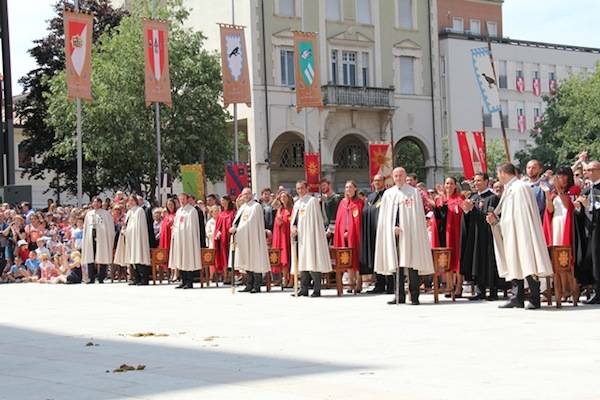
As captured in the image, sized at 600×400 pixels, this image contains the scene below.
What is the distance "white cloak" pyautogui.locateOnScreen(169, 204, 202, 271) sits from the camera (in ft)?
71.0

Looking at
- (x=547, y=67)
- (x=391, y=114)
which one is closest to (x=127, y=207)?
(x=391, y=114)

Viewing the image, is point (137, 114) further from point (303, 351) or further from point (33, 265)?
point (303, 351)

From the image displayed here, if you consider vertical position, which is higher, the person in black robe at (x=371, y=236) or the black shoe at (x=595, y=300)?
the person in black robe at (x=371, y=236)

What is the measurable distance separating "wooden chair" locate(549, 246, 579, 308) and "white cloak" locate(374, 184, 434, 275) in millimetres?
2023

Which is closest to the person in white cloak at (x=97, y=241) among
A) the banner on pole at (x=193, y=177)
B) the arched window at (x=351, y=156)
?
the banner on pole at (x=193, y=177)

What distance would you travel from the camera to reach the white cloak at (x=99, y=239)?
2517 centimetres

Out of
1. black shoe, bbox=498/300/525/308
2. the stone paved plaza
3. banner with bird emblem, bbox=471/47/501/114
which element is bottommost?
the stone paved plaza

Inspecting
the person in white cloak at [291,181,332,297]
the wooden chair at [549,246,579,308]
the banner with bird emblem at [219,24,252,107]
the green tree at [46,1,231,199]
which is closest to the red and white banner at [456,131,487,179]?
the banner with bird emblem at [219,24,252,107]

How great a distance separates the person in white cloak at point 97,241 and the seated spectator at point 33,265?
1.74 metres

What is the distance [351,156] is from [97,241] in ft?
102

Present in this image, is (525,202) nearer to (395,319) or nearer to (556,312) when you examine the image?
(556,312)

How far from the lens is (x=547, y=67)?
73.8 meters

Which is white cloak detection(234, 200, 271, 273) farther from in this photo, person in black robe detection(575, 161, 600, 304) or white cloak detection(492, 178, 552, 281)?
person in black robe detection(575, 161, 600, 304)

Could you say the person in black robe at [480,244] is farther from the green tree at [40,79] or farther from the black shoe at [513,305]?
the green tree at [40,79]
